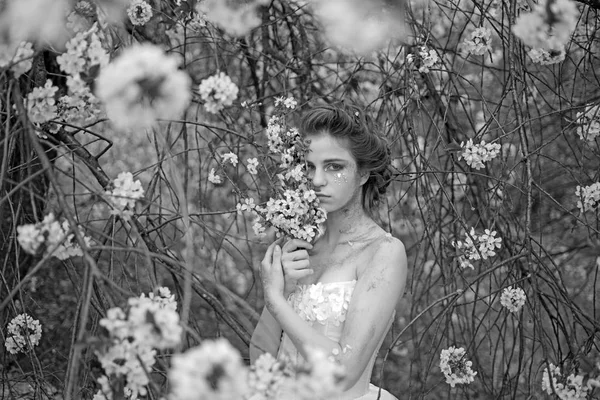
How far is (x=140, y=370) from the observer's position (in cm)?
126

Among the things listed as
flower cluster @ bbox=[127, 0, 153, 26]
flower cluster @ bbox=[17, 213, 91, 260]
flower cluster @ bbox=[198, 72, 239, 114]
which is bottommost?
flower cluster @ bbox=[17, 213, 91, 260]

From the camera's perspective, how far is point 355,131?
2152 millimetres

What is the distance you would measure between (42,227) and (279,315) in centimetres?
75

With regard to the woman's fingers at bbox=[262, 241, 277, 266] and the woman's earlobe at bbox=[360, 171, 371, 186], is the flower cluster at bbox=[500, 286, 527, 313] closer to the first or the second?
the woman's earlobe at bbox=[360, 171, 371, 186]

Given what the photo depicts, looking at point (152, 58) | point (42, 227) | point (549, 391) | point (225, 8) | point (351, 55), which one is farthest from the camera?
point (351, 55)

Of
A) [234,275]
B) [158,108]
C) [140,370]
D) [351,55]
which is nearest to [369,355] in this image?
[140,370]

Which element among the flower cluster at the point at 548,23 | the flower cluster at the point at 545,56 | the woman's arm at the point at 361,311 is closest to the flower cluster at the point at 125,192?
the woman's arm at the point at 361,311

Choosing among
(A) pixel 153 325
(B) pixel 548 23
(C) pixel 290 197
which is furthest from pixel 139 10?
(A) pixel 153 325

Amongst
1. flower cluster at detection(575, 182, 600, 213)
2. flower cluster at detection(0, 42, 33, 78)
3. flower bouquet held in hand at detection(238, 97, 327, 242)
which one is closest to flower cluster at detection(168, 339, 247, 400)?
flower cluster at detection(0, 42, 33, 78)

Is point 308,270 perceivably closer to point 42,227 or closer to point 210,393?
point 42,227

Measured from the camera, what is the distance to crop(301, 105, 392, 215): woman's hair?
214 cm

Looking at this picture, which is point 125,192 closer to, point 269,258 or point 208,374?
point 208,374

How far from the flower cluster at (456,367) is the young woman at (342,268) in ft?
0.72

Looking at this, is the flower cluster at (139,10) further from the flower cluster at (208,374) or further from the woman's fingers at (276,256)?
the flower cluster at (208,374)
